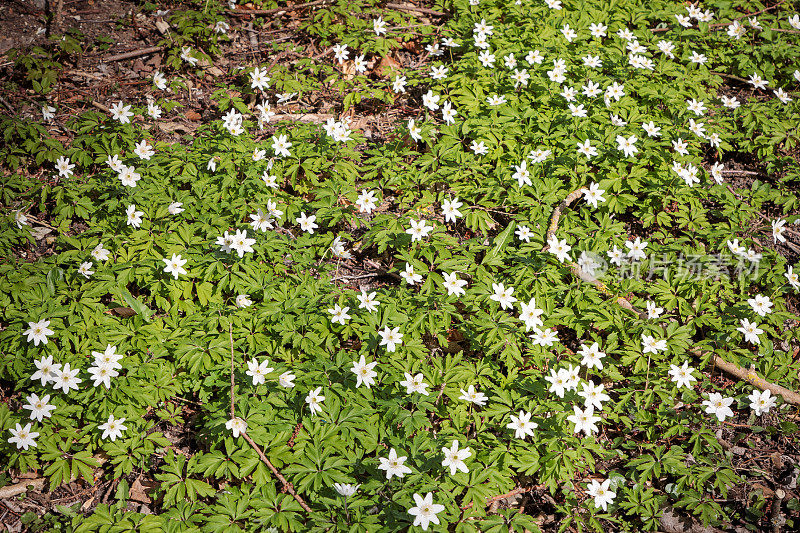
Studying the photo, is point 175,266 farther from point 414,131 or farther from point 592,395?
point 592,395

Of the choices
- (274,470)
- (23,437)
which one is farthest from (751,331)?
(23,437)

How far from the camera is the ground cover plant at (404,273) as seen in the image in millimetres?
2934

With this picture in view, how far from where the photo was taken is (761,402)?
3.28 meters

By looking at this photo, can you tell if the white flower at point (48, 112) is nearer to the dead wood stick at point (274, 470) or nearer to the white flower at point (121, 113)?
the white flower at point (121, 113)

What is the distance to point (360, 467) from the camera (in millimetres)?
2873

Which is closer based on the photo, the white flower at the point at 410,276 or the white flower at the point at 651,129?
the white flower at the point at 410,276

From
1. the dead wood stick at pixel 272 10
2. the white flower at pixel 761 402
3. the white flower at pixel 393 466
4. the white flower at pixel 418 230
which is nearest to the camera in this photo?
the white flower at pixel 393 466

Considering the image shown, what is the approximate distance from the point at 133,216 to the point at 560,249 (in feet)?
9.38

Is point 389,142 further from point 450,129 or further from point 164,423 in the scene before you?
point 164,423

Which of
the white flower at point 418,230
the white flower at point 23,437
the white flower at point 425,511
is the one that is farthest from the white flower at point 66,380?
the white flower at point 418,230

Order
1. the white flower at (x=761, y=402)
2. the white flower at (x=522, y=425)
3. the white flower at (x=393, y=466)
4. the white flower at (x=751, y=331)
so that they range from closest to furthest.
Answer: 1. the white flower at (x=393, y=466)
2. the white flower at (x=522, y=425)
3. the white flower at (x=761, y=402)
4. the white flower at (x=751, y=331)

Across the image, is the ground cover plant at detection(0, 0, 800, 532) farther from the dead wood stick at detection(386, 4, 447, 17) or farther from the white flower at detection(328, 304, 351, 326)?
the dead wood stick at detection(386, 4, 447, 17)

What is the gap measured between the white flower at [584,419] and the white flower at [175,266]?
8.24 feet

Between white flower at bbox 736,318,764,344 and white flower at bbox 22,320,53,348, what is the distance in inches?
166
